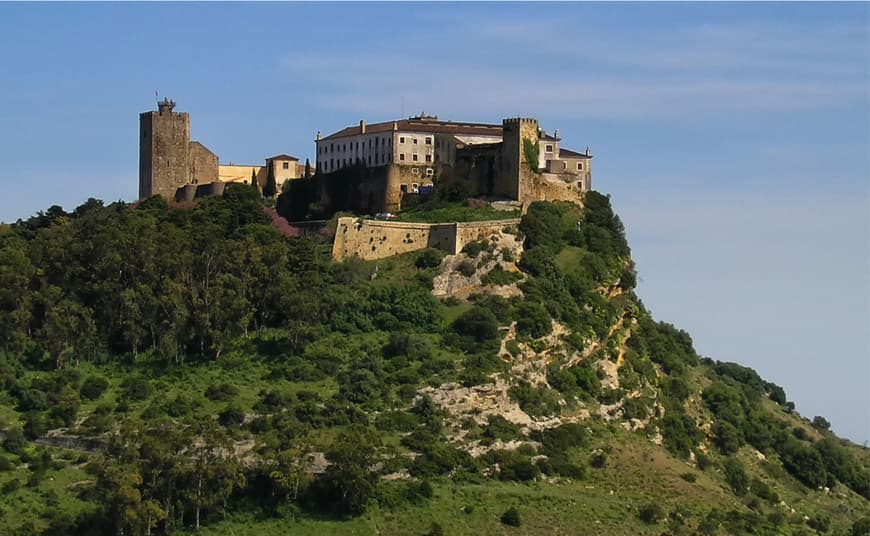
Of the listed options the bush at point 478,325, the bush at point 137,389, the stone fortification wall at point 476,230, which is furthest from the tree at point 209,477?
the stone fortification wall at point 476,230

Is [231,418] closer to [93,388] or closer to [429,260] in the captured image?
[93,388]

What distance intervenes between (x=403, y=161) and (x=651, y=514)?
108ft

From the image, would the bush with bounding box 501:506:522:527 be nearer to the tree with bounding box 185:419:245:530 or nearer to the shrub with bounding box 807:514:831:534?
the tree with bounding box 185:419:245:530

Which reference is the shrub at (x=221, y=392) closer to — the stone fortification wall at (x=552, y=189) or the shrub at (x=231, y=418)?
the shrub at (x=231, y=418)

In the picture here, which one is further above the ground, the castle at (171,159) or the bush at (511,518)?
the castle at (171,159)

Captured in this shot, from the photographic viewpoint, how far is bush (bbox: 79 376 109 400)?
9006 cm

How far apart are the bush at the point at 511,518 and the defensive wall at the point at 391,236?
21.9m

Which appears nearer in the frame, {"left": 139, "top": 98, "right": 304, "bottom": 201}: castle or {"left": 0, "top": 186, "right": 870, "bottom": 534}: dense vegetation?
{"left": 0, "top": 186, "right": 870, "bottom": 534}: dense vegetation

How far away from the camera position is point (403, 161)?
363 feet

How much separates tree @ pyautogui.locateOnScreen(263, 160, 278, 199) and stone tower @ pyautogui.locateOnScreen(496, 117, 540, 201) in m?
18.4

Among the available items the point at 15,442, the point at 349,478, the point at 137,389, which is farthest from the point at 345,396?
the point at 15,442

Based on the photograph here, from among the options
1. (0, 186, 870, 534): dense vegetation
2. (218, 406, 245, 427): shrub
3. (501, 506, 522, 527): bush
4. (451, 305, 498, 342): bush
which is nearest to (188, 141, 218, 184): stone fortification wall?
(0, 186, 870, 534): dense vegetation

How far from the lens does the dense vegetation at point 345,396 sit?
82.2m

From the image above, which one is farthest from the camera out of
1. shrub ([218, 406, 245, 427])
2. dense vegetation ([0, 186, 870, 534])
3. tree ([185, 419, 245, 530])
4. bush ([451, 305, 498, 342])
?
bush ([451, 305, 498, 342])
